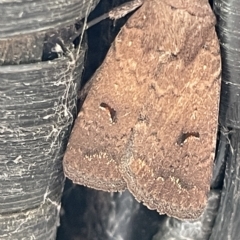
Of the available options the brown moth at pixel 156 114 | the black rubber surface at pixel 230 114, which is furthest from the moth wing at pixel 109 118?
the black rubber surface at pixel 230 114

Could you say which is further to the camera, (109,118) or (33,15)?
(109,118)

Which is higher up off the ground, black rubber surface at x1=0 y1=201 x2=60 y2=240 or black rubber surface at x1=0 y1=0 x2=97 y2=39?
black rubber surface at x1=0 y1=0 x2=97 y2=39

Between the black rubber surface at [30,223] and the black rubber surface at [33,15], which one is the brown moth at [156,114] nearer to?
the black rubber surface at [30,223]

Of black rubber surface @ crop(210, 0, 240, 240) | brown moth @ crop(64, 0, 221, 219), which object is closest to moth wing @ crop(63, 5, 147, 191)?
brown moth @ crop(64, 0, 221, 219)

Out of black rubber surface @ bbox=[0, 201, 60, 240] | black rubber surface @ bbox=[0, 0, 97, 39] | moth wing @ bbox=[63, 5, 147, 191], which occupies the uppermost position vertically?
black rubber surface @ bbox=[0, 0, 97, 39]

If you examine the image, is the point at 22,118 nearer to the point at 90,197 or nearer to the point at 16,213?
the point at 16,213

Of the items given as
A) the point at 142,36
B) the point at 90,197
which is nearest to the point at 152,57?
the point at 142,36

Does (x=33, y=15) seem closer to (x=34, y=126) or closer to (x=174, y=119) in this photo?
(x=34, y=126)

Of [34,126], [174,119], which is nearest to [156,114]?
[174,119]

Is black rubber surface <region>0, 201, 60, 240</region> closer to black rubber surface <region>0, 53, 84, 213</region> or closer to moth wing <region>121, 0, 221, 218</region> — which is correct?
black rubber surface <region>0, 53, 84, 213</region>
